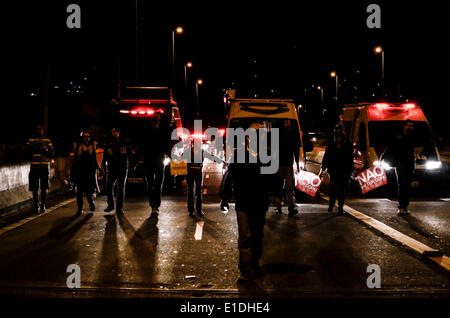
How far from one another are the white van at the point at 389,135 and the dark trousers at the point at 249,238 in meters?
9.70

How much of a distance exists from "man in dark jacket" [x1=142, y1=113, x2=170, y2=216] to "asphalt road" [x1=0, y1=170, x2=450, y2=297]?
0.47 metres

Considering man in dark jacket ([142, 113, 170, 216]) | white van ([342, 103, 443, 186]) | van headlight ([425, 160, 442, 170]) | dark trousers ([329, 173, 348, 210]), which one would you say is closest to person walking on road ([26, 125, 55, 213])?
man in dark jacket ([142, 113, 170, 216])

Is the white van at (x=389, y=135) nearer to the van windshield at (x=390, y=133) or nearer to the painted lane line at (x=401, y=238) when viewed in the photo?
the van windshield at (x=390, y=133)

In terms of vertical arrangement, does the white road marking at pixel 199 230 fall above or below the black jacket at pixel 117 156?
below

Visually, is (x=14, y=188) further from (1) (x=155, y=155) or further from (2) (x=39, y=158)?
(1) (x=155, y=155)

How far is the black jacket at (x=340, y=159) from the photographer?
39.0 ft

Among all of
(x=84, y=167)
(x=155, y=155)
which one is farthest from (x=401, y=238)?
(x=84, y=167)

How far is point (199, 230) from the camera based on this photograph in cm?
1014

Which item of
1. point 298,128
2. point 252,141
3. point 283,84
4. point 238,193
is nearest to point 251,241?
point 238,193

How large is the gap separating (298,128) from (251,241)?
311 inches

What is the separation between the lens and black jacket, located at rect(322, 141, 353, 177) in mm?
11883

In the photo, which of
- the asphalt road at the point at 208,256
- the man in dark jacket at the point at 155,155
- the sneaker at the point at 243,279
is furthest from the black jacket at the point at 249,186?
the man in dark jacket at the point at 155,155

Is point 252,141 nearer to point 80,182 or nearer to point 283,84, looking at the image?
point 80,182

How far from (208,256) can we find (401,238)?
346cm
